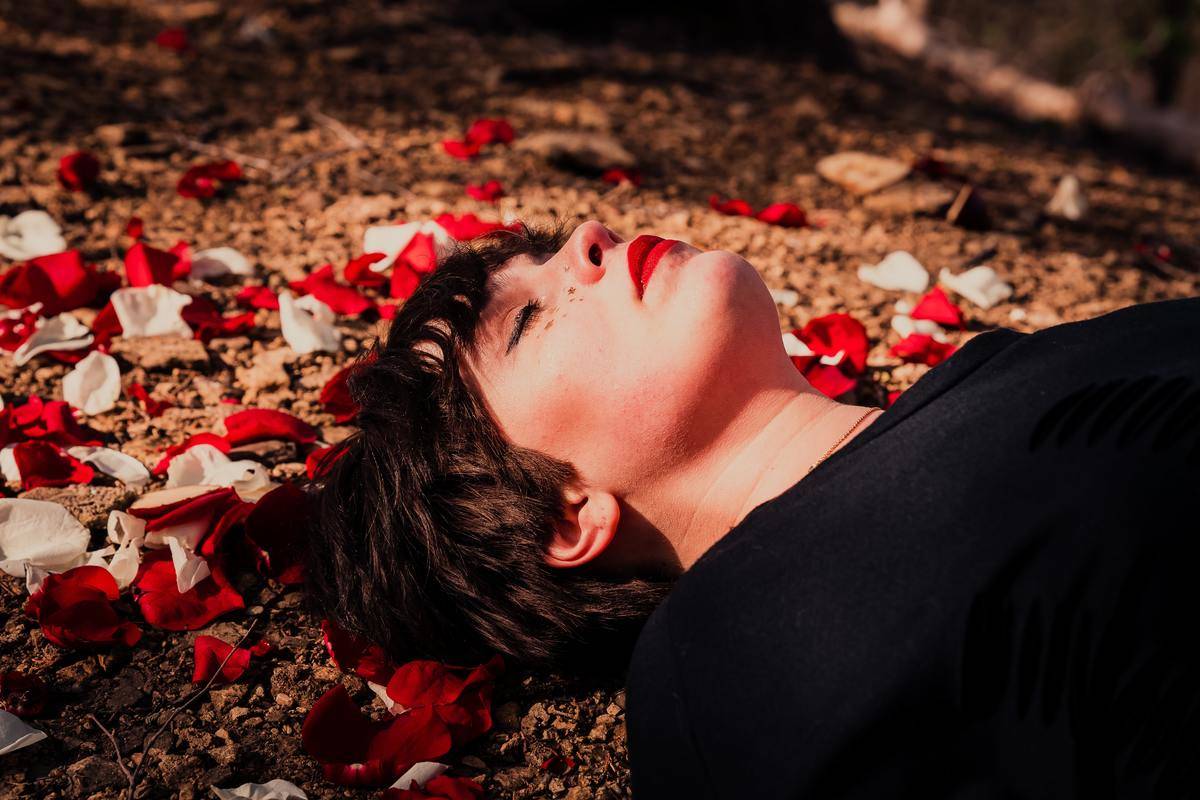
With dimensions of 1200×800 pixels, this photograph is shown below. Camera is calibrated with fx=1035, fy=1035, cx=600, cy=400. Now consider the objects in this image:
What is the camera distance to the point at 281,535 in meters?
2.16

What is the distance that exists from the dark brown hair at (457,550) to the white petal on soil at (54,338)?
116 cm

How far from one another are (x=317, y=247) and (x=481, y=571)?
179cm

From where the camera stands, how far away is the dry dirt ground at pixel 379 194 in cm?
186

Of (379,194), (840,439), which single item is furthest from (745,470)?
(379,194)

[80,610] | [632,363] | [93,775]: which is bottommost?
[93,775]

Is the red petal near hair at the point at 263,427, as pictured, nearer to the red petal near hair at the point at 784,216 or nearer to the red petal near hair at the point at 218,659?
the red petal near hair at the point at 218,659

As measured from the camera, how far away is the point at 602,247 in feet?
6.64

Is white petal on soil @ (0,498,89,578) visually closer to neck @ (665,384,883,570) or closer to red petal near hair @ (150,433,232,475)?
red petal near hair @ (150,433,232,475)

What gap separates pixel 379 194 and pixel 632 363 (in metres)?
2.15

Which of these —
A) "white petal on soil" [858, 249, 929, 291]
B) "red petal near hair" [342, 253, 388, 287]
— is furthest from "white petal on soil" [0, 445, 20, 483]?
"white petal on soil" [858, 249, 929, 291]

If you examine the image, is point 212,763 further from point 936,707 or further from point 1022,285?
point 1022,285

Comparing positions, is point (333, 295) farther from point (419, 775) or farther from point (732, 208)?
point (419, 775)

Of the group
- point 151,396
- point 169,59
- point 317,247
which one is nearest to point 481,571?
point 151,396

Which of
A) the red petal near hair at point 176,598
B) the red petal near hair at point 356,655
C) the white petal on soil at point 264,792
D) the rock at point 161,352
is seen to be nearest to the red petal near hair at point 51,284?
the rock at point 161,352
